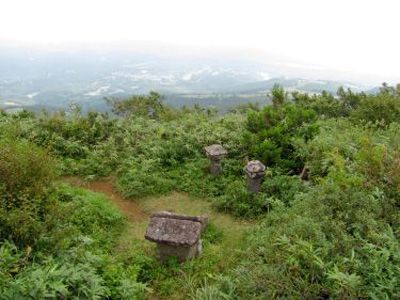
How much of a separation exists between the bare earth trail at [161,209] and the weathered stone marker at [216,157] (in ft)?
4.48

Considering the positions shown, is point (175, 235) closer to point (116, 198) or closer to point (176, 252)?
point (176, 252)

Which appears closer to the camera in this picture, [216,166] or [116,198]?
[116,198]

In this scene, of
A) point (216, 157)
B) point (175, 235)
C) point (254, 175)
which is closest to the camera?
point (175, 235)

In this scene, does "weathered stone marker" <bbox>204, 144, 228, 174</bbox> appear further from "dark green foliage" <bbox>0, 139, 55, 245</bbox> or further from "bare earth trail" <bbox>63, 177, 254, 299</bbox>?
"dark green foliage" <bbox>0, 139, 55, 245</bbox>

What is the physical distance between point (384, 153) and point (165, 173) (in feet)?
22.0

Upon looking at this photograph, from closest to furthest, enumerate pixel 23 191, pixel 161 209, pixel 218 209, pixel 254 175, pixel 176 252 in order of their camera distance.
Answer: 1. pixel 23 191
2. pixel 176 252
3. pixel 254 175
4. pixel 218 209
5. pixel 161 209

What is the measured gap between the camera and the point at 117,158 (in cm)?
1348

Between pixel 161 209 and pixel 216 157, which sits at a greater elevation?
pixel 216 157

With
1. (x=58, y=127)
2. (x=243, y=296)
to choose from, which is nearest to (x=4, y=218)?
(x=243, y=296)

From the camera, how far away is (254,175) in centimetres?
1058

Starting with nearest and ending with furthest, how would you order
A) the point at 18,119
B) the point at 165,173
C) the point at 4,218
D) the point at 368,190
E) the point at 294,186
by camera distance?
the point at 4,218 → the point at 368,190 → the point at 294,186 → the point at 165,173 → the point at 18,119

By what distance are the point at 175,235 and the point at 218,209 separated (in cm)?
308

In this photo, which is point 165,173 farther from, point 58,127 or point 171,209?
point 58,127

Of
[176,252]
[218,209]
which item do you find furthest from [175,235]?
[218,209]
